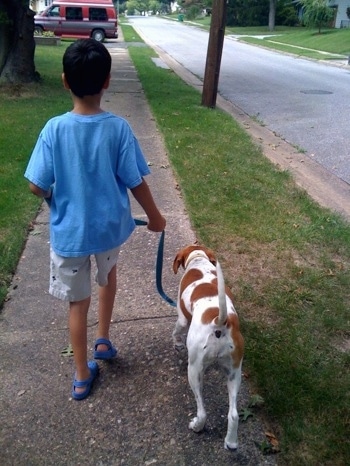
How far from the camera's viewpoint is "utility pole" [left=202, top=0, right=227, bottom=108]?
1005 cm

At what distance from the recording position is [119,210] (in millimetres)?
2561

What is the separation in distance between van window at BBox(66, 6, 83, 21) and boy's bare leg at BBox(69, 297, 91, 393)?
32.7 meters

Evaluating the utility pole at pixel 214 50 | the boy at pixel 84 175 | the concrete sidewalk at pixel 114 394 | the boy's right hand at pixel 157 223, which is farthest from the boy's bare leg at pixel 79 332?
the utility pole at pixel 214 50

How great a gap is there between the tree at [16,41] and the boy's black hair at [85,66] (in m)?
10.5

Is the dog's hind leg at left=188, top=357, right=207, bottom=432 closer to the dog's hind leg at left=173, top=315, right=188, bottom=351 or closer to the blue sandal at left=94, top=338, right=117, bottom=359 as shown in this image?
the dog's hind leg at left=173, top=315, right=188, bottom=351

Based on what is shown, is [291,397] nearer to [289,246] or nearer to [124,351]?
[124,351]

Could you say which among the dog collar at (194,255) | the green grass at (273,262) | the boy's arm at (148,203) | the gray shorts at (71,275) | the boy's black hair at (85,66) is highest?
the boy's black hair at (85,66)

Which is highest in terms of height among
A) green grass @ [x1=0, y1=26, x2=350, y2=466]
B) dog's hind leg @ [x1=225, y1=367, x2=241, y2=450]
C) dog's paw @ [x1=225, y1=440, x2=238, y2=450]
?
dog's hind leg @ [x1=225, y1=367, x2=241, y2=450]

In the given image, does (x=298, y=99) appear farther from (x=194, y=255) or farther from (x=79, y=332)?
(x=79, y=332)

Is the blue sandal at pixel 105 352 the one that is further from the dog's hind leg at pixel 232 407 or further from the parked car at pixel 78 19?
the parked car at pixel 78 19

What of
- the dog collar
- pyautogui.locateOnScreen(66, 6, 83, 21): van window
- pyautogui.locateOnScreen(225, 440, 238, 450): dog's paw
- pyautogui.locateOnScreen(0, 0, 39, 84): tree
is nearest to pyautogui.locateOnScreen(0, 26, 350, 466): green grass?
pyautogui.locateOnScreen(225, 440, 238, 450): dog's paw

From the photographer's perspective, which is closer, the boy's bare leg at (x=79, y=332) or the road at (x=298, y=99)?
the boy's bare leg at (x=79, y=332)

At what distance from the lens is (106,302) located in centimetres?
298

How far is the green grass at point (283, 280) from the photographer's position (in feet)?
8.81
